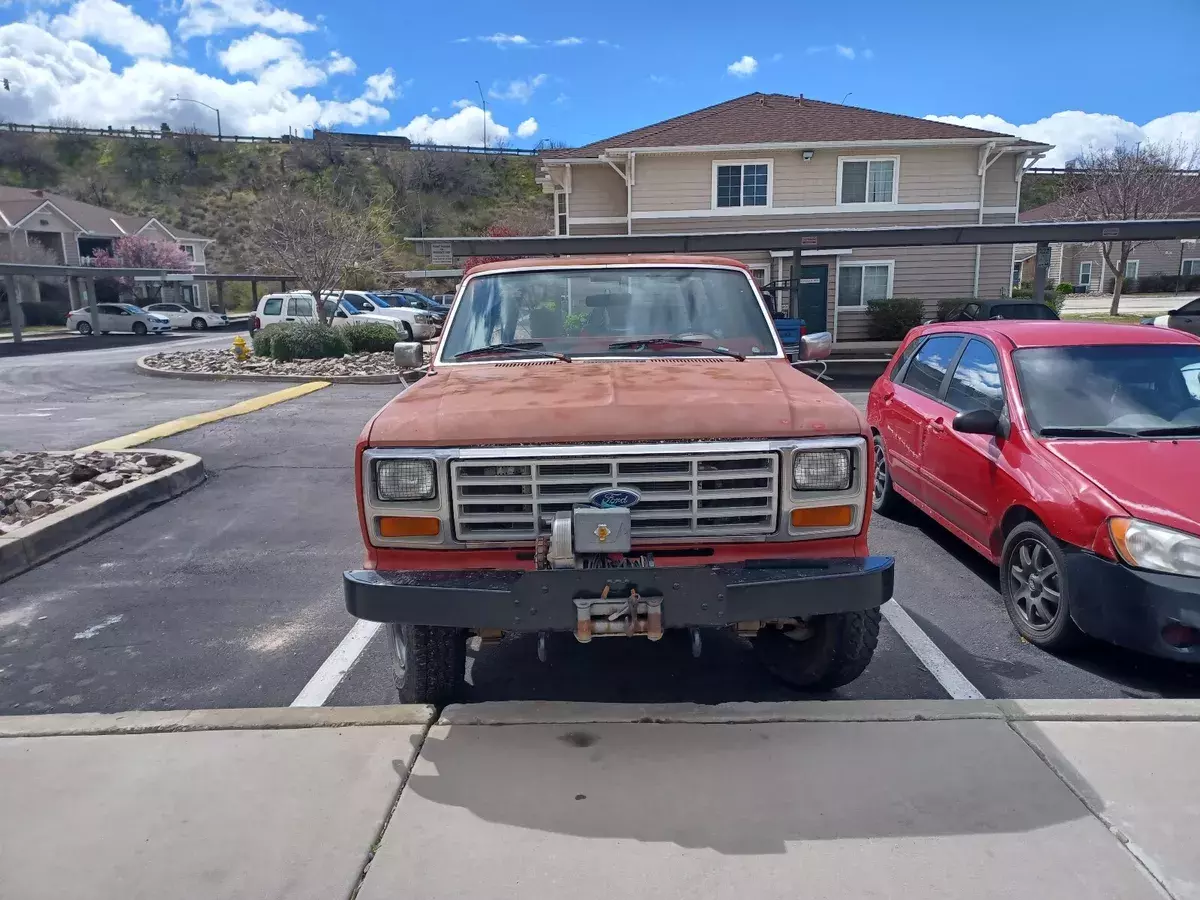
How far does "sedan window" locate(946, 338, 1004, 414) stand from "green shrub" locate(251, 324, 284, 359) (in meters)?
17.2

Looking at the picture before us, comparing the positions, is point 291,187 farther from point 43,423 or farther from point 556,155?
point 43,423

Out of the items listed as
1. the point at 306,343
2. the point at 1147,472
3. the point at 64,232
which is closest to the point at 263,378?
the point at 306,343

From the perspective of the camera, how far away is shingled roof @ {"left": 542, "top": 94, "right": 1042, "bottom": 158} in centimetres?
2217

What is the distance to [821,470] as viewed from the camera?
3.35 m

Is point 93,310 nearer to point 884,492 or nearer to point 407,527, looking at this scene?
point 884,492

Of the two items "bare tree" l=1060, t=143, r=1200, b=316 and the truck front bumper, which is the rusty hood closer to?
the truck front bumper

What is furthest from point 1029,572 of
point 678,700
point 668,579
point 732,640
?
point 668,579

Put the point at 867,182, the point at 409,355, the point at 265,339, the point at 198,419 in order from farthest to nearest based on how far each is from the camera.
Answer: the point at 867,182 → the point at 265,339 → the point at 198,419 → the point at 409,355

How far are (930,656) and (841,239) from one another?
14.5 metres

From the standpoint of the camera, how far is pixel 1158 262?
54469 mm

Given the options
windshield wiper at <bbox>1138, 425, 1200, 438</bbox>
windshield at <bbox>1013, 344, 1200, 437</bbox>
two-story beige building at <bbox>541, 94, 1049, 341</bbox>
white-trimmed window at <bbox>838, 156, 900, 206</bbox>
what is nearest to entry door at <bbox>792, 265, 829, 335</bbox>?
two-story beige building at <bbox>541, 94, 1049, 341</bbox>

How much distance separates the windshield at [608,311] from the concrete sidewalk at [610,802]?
6.24 feet

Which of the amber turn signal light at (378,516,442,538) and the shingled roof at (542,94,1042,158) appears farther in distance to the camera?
the shingled roof at (542,94,1042,158)

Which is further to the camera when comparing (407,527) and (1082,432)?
(1082,432)
